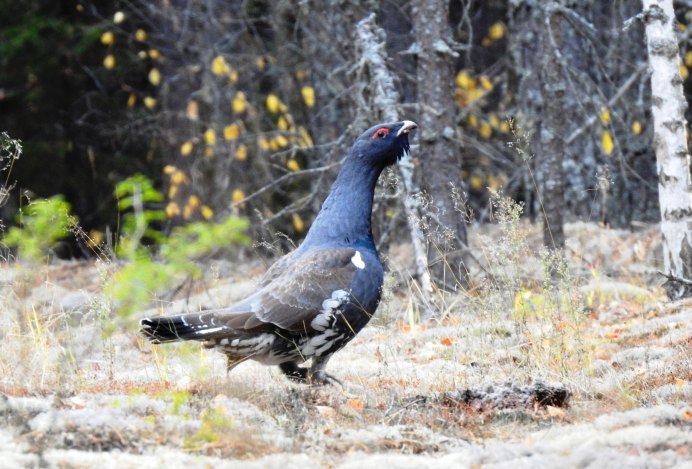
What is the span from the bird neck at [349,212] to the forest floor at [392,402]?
904mm

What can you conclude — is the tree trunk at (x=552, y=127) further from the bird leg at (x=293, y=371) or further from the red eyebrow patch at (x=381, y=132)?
the bird leg at (x=293, y=371)

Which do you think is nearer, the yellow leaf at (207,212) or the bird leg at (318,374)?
the bird leg at (318,374)

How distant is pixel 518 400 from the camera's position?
5.84 meters

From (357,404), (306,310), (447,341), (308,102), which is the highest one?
(308,102)

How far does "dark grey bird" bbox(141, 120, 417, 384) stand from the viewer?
21.1ft

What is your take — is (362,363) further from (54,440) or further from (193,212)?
(193,212)

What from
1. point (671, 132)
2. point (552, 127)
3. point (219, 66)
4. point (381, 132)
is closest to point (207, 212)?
point (219, 66)

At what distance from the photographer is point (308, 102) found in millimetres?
15234

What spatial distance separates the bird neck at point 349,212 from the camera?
7.16 m

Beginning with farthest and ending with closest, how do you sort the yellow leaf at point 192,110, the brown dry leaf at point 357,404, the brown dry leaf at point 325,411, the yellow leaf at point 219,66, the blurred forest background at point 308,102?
the yellow leaf at point 192,110 → the yellow leaf at point 219,66 → the blurred forest background at point 308,102 → the brown dry leaf at point 357,404 → the brown dry leaf at point 325,411

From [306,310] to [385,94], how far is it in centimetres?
427

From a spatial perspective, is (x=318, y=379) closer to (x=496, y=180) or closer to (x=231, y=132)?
(x=231, y=132)

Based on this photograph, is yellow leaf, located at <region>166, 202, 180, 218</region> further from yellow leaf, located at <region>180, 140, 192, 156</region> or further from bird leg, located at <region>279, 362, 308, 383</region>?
bird leg, located at <region>279, 362, 308, 383</region>

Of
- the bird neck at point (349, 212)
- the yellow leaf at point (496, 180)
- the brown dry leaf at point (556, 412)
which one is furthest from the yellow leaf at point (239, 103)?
the brown dry leaf at point (556, 412)
